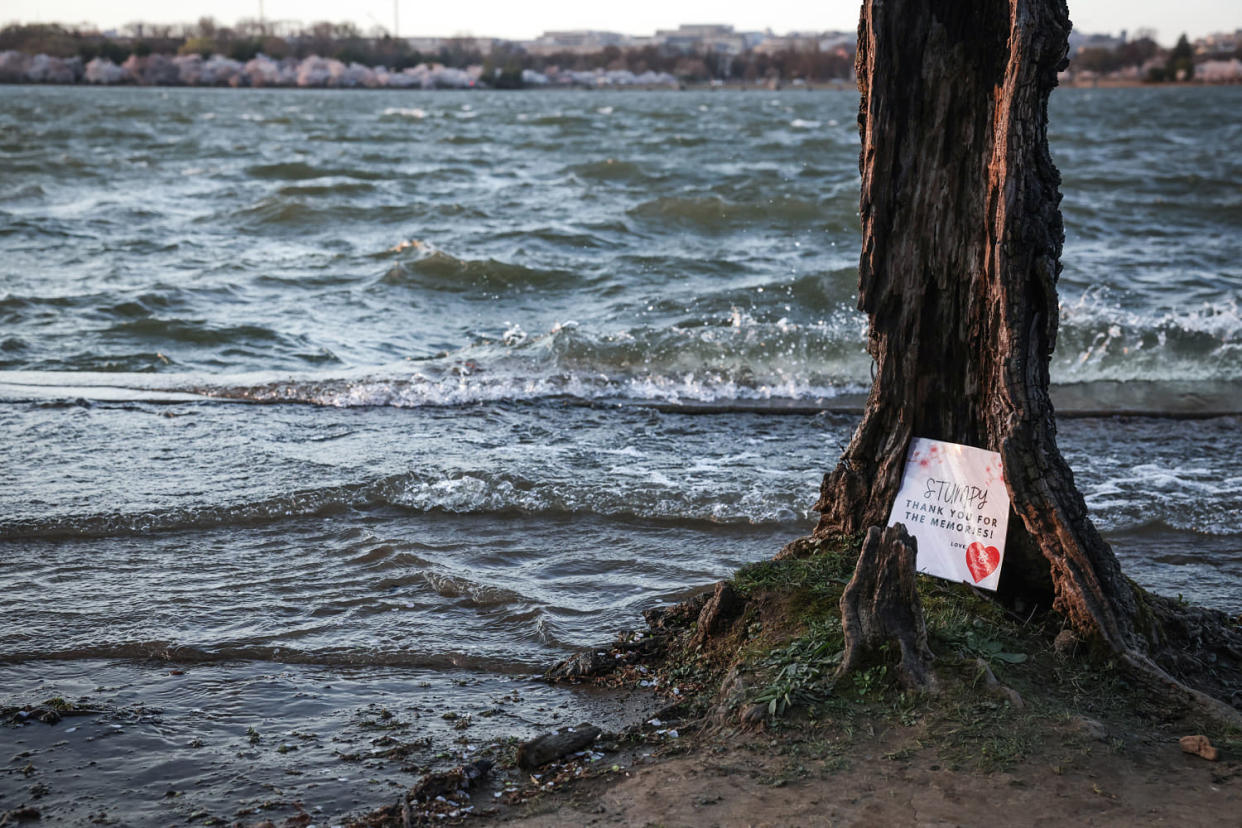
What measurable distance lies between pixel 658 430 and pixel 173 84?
119519 mm

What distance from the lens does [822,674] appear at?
3.29m

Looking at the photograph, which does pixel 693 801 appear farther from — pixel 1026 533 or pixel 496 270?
pixel 496 270

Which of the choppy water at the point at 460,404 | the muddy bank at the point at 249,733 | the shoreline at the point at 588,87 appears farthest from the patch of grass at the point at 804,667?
the shoreline at the point at 588,87

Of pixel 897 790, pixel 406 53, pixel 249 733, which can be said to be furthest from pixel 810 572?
pixel 406 53

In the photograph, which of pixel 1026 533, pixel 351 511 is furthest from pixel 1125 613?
pixel 351 511

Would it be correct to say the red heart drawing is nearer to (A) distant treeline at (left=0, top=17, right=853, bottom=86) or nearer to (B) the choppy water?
(B) the choppy water

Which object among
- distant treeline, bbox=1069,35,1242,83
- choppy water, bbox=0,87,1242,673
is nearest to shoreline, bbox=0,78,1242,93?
distant treeline, bbox=1069,35,1242,83

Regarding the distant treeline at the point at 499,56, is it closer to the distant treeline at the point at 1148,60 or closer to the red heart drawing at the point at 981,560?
the distant treeline at the point at 1148,60

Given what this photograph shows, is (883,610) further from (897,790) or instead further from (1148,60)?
(1148,60)

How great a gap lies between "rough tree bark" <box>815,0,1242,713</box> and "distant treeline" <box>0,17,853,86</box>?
4910 inches

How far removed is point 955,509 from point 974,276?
729mm

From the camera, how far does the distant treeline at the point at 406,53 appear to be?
12038 centimetres

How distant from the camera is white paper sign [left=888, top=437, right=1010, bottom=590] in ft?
11.9

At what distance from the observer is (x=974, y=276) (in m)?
3.65
